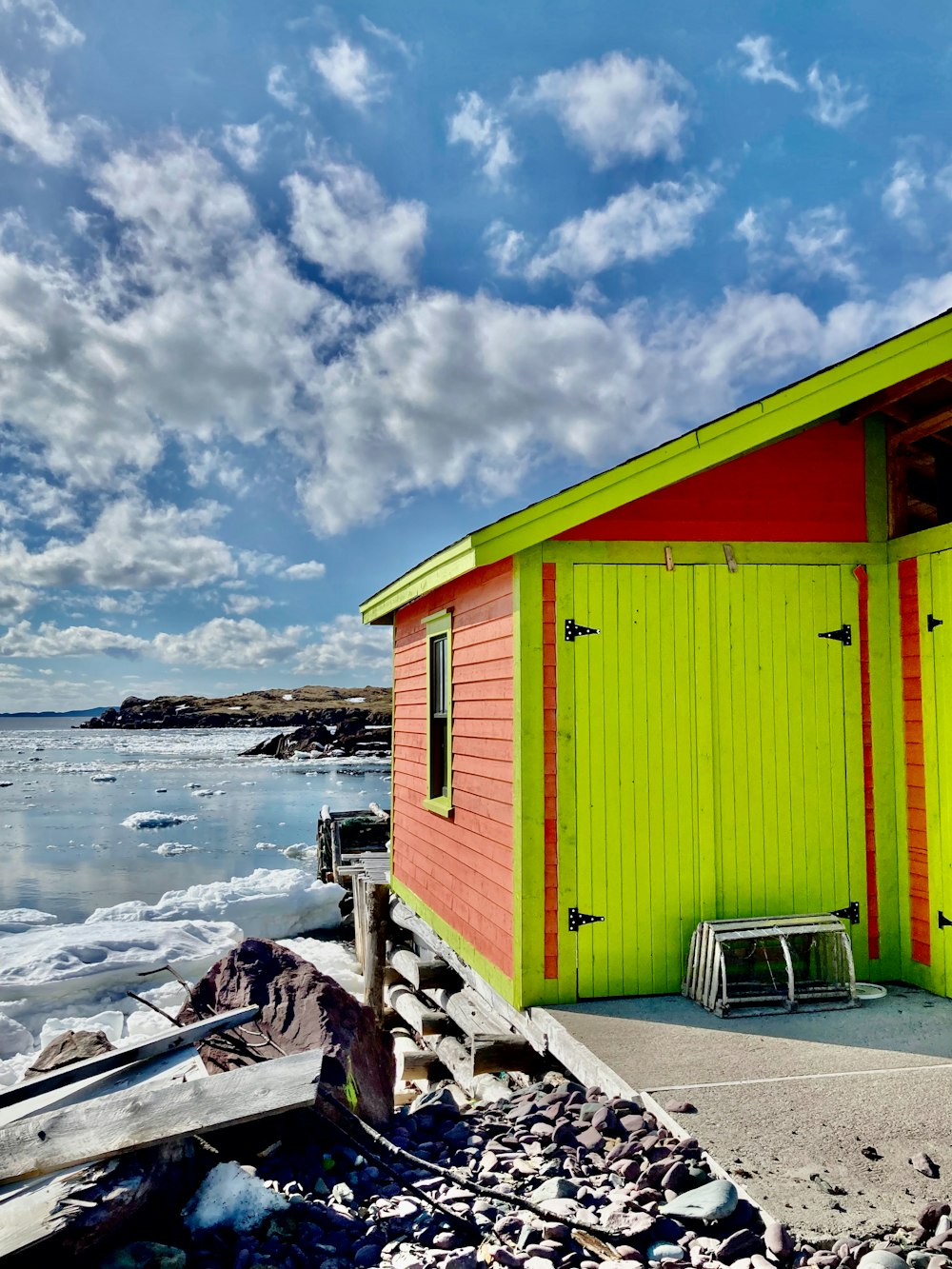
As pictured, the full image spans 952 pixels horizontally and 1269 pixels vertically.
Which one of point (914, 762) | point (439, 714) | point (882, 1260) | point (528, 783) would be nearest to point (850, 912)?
point (914, 762)

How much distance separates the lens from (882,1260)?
10.3 ft

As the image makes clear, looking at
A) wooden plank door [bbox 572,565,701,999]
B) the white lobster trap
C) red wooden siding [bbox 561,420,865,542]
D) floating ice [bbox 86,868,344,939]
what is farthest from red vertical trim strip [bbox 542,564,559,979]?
floating ice [bbox 86,868,344,939]

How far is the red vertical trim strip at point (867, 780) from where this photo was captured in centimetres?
641

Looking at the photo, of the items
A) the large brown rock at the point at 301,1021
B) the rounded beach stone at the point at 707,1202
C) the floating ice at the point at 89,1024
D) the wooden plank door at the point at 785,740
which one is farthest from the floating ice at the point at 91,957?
the rounded beach stone at the point at 707,1202

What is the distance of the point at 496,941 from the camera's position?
655cm

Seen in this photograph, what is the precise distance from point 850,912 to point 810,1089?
204 centimetres

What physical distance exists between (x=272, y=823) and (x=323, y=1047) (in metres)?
30.5

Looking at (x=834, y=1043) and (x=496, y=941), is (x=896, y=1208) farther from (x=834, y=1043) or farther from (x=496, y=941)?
(x=496, y=941)

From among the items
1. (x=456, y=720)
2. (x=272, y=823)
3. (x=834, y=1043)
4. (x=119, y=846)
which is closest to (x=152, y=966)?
(x=456, y=720)

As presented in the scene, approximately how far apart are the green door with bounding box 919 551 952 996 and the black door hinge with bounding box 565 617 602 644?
2248 mm

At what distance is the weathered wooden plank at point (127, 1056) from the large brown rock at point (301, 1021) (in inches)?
5.9

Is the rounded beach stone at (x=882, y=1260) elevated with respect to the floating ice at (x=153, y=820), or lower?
elevated

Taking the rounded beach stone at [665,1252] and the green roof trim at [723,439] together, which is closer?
the rounded beach stone at [665,1252]

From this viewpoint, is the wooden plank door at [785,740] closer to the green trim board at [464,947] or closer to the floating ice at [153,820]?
the green trim board at [464,947]
